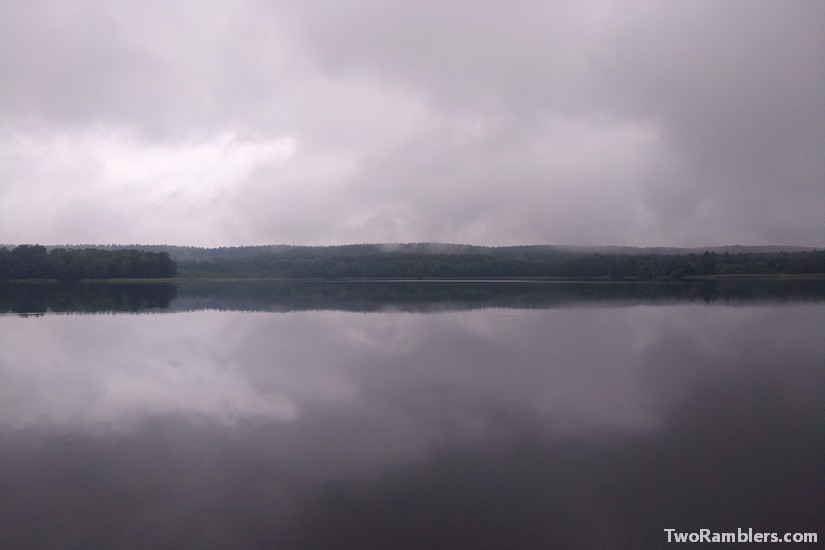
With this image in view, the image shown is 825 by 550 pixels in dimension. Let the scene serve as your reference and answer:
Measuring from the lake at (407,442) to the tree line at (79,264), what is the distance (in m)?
64.0

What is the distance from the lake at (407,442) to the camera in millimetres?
6359

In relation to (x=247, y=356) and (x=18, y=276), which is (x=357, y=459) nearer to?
(x=247, y=356)

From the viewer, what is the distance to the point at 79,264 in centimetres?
7388

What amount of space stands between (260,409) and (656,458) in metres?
7.19

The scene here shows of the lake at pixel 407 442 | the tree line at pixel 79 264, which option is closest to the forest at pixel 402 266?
the tree line at pixel 79 264

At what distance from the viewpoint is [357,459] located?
8234 millimetres

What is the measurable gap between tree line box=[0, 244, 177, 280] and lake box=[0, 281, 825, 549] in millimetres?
64012

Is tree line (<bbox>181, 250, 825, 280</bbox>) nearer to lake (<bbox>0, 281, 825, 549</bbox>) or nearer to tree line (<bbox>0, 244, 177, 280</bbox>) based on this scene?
tree line (<bbox>0, 244, 177, 280</bbox>)

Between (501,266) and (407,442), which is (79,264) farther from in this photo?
(407,442)

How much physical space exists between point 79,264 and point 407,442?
78.9m

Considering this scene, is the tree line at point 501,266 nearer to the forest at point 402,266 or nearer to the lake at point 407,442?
the forest at point 402,266

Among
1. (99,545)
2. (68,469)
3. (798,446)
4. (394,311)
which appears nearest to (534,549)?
(99,545)

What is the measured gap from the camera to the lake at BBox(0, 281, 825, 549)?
6.36m

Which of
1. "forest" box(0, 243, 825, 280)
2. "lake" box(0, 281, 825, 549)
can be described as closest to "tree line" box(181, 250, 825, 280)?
"forest" box(0, 243, 825, 280)
